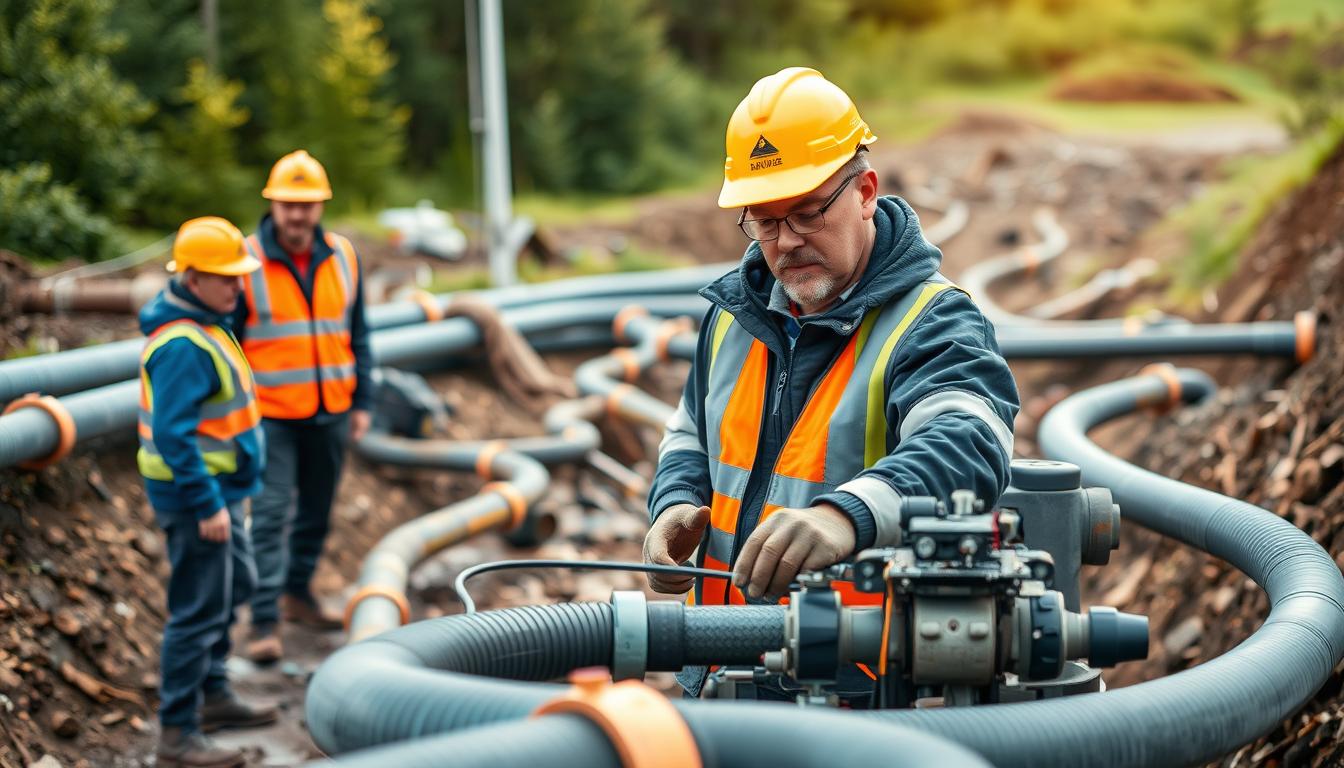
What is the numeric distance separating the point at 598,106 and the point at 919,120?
11.4 meters

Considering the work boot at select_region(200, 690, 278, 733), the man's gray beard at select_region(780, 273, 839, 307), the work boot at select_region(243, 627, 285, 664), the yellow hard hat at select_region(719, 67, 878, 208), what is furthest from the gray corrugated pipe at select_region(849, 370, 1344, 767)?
the work boot at select_region(243, 627, 285, 664)

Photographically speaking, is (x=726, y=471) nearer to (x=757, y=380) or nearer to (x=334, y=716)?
(x=757, y=380)

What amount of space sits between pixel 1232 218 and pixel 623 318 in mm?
6762

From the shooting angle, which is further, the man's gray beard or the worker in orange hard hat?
the worker in orange hard hat

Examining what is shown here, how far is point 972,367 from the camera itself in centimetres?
280

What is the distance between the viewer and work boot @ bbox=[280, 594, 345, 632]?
21.7 ft

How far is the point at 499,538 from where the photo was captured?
7.86 meters

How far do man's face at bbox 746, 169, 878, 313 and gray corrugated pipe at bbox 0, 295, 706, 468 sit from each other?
3414mm

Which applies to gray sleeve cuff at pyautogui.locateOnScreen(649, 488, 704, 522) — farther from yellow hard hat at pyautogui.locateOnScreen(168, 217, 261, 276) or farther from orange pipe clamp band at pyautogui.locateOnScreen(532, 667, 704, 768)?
yellow hard hat at pyautogui.locateOnScreen(168, 217, 261, 276)

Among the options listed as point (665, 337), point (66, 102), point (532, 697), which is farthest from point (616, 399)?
point (532, 697)

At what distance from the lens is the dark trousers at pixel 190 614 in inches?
196

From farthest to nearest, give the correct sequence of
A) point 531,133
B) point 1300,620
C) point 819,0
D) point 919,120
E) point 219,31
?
point 819,0 → point 919,120 → point 531,133 → point 219,31 → point 1300,620

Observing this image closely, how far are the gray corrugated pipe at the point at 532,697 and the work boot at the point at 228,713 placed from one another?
130 inches

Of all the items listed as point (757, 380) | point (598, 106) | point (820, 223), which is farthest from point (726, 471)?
point (598, 106)
